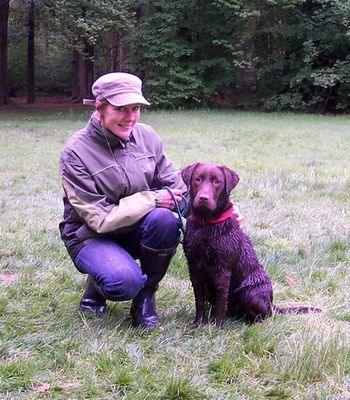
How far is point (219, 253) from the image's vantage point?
3336 mm

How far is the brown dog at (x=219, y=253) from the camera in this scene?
3.32 meters

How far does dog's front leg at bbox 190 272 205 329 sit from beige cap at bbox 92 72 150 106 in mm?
1107

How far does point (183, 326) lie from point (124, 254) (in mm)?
576

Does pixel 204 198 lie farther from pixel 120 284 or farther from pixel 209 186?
pixel 120 284

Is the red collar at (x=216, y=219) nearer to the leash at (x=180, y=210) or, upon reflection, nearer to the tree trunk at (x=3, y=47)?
the leash at (x=180, y=210)

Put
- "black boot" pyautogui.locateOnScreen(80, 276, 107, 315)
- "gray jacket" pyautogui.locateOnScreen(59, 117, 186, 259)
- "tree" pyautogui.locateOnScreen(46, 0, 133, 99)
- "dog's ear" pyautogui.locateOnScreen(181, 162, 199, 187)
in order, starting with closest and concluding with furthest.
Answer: "gray jacket" pyautogui.locateOnScreen(59, 117, 186, 259)
"dog's ear" pyautogui.locateOnScreen(181, 162, 199, 187)
"black boot" pyautogui.locateOnScreen(80, 276, 107, 315)
"tree" pyautogui.locateOnScreen(46, 0, 133, 99)

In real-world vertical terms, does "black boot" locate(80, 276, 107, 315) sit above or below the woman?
below

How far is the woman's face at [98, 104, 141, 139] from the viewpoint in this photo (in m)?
3.36

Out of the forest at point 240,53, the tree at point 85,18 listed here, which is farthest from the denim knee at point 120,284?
the forest at point 240,53

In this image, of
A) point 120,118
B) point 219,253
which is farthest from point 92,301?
point 120,118

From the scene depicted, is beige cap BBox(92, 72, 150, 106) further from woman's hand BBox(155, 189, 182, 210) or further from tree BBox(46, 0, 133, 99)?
tree BBox(46, 0, 133, 99)

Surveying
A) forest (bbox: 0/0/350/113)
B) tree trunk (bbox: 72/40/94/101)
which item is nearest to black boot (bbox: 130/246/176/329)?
forest (bbox: 0/0/350/113)

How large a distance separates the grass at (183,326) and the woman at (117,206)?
0.32 meters

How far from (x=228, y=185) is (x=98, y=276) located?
3.01 feet
